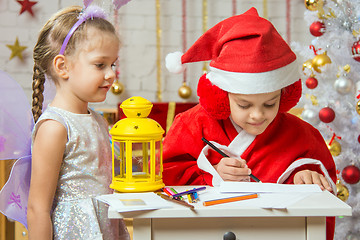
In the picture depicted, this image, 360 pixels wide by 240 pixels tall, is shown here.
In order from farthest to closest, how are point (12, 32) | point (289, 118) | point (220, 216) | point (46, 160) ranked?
point (12, 32)
point (289, 118)
point (46, 160)
point (220, 216)

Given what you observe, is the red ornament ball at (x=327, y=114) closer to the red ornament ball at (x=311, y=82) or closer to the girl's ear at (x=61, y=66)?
the red ornament ball at (x=311, y=82)

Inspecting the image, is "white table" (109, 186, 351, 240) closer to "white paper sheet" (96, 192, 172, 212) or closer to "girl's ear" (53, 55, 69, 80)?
"white paper sheet" (96, 192, 172, 212)

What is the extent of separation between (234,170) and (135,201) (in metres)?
0.33

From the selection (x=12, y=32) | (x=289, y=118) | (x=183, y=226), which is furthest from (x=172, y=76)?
(x=183, y=226)

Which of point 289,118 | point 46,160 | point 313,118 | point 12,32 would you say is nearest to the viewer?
point 46,160

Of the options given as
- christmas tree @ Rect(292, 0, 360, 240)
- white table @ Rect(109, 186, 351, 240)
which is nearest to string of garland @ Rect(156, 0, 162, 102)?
christmas tree @ Rect(292, 0, 360, 240)

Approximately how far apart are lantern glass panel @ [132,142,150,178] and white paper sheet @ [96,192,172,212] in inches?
3.7

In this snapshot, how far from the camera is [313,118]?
8.08 feet

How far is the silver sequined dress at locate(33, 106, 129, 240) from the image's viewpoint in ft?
4.01

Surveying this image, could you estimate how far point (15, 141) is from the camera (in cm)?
130

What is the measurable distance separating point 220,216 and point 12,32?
105 inches

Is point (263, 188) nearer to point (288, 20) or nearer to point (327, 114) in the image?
point (327, 114)

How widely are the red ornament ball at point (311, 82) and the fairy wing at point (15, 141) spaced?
4.92 ft

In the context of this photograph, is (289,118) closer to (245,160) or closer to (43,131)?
(245,160)
